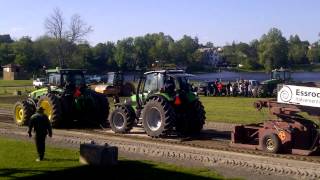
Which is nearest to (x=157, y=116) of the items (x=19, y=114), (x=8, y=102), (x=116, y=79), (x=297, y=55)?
(x=19, y=114)

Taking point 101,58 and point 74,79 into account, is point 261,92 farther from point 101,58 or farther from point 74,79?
point 101,58

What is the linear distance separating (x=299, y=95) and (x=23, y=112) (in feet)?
39.5

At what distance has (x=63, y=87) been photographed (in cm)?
2245

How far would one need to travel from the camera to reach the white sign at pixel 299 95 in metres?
14.8

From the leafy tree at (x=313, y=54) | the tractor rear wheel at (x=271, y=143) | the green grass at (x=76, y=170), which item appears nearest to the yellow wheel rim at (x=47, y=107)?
the green grass at (x=76, y=170)

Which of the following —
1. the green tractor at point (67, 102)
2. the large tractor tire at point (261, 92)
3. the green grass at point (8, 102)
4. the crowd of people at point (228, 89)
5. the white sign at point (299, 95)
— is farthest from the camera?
the crowd of people at point (228, 89)

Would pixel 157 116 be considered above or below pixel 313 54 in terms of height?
below

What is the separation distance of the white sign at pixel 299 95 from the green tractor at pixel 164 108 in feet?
13.2

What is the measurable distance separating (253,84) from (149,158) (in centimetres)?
3380

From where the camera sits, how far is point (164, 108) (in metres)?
18.1

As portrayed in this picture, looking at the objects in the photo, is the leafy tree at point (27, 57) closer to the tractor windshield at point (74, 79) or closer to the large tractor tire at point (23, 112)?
the large tractor tire at point (23, 112)

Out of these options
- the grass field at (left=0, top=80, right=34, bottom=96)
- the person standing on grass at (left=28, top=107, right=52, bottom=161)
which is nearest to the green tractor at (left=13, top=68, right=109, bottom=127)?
the person standing on grass at (left=28, top=107, right=52, bottom=161)

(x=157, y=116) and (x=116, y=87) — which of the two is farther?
(x=116, y=87)

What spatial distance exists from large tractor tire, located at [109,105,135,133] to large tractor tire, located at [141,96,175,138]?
40.0 inches
